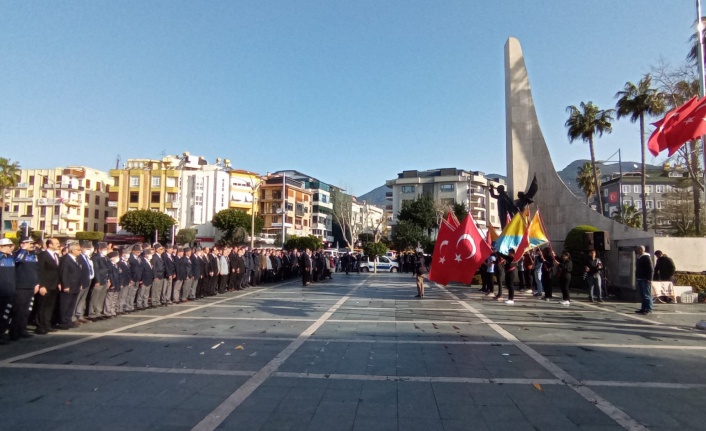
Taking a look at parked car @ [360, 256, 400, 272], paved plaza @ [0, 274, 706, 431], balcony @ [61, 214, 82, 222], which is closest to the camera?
paved plaza @ [0, 274, 706, 431]

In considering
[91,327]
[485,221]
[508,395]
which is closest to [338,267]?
[91,327]

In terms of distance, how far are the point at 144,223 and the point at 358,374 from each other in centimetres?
6593

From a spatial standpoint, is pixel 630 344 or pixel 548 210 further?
pixel 548 210

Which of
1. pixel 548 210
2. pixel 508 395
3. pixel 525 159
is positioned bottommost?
pixel 508 395

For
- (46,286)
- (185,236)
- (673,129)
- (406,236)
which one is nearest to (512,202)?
(673,129)

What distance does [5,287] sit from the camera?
30.1 ft

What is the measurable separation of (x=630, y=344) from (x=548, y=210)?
1772cm

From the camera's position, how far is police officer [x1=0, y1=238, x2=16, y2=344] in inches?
360

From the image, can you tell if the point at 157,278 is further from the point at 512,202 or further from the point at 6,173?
the point at 6,173

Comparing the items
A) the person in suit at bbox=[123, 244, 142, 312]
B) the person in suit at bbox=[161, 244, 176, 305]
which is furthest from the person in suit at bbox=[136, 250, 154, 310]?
the person in suit at bbox=[161, 244, 176, 305]

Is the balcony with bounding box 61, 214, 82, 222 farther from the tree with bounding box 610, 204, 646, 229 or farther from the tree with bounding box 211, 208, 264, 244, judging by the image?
the tree with bounding box 610, 204, 646, 229

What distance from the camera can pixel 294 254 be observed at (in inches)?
1203

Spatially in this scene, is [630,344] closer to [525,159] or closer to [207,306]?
[207,306]

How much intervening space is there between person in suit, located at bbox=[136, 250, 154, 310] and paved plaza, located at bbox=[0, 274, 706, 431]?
1.68m
